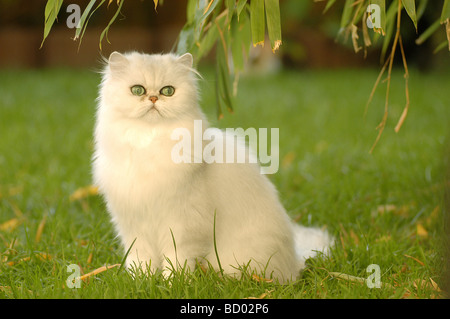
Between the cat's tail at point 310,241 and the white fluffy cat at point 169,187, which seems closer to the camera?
the white fluffy cat at point 169,187

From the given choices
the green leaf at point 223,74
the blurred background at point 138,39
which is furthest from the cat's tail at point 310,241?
the blurred background at point 138,39

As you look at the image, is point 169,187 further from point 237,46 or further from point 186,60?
point 237,46

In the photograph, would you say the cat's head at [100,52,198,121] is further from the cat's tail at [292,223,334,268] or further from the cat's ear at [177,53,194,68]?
the cat's tail at [292,223,334,268]

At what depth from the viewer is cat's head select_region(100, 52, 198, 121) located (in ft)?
5.99

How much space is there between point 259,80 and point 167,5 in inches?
110

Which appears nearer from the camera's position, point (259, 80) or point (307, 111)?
point (307, 111)

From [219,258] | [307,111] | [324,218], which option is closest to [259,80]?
[307,111]

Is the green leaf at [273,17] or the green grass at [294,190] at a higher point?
the green leaf at [273,17]

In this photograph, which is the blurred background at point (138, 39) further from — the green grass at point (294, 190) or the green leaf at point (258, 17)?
the green leaf at point (258, 17)

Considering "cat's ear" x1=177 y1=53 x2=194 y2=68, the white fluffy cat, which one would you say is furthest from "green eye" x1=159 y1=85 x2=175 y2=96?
"cat's ear" x1=177 y1=53 x2=194 y2=68

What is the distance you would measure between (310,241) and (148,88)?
1.04 meters

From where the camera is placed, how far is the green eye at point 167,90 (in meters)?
1.85

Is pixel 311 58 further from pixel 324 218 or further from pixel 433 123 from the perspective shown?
pixel 324 218

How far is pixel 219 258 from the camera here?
6.57 feet
